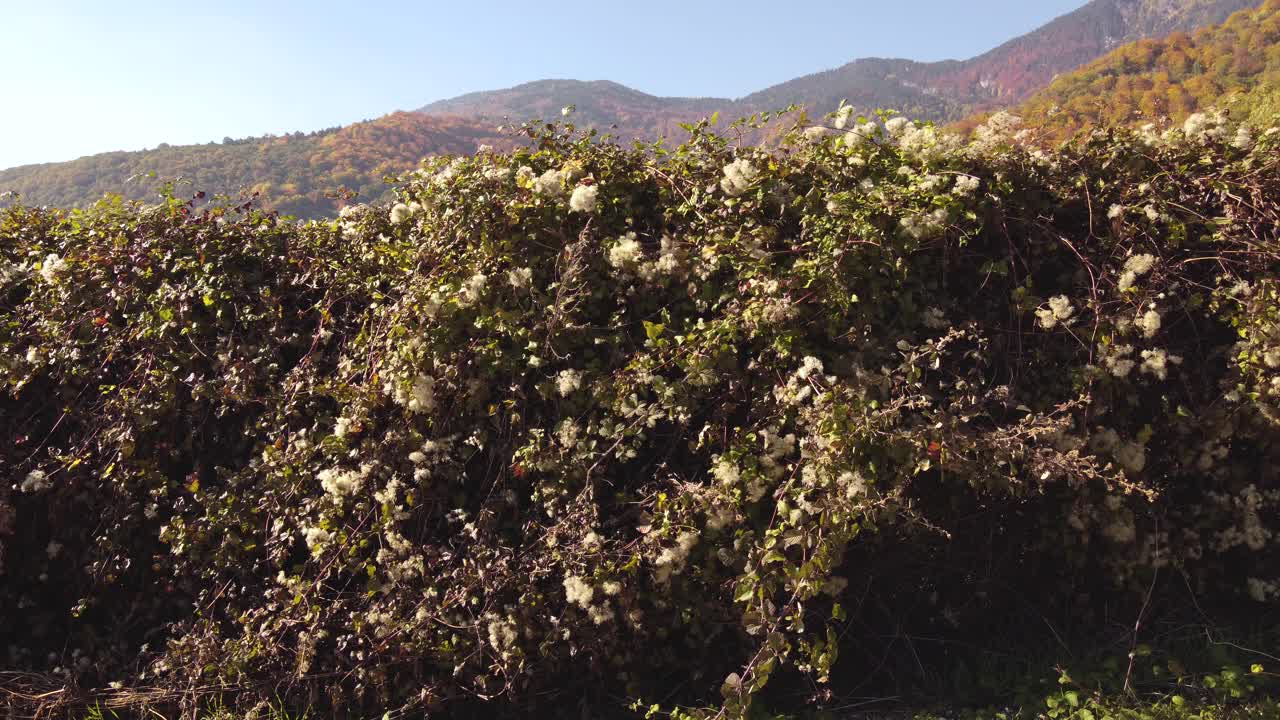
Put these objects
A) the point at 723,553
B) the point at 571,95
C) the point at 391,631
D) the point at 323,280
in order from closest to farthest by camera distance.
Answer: the point at 723,553, the point at 391,631, the point at 323,280, the point at 571,95

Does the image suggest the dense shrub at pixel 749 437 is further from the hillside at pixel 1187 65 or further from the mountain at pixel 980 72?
the mountain at pixel 980 72

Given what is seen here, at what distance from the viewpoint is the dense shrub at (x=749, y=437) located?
8.98 ft

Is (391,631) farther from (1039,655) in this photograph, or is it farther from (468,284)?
(1039,655)

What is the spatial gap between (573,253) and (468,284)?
43 centimetres

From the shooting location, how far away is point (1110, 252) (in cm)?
297

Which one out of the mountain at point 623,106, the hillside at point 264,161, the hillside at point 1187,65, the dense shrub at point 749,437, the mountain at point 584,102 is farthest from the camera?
the mountain at point 584,102

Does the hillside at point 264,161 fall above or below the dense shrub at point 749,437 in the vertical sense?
above

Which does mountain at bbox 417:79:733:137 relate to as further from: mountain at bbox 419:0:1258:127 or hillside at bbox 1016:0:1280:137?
hillside at bbox 1016:0:1280:137

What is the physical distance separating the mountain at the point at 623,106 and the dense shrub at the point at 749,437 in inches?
809

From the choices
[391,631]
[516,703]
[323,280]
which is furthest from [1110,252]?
[323,280]

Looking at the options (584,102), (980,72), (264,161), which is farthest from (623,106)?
(980,72)

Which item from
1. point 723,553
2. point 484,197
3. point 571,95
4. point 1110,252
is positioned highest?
point 571,95

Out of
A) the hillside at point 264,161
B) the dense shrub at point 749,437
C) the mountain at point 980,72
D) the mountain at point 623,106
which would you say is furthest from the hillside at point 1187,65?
the hillside at point 264,161

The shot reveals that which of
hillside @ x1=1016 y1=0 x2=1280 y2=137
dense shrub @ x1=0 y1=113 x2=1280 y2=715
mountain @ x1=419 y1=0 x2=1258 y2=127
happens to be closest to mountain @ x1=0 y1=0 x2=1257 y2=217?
mountain @ x1=419 y1=0 x2=1258 y2=127
